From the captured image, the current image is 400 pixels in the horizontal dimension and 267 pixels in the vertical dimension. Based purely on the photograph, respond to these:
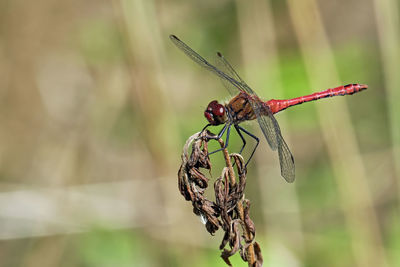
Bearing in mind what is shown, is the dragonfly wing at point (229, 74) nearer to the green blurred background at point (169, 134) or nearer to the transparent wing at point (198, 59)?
the transparent wing at point (198, 59)

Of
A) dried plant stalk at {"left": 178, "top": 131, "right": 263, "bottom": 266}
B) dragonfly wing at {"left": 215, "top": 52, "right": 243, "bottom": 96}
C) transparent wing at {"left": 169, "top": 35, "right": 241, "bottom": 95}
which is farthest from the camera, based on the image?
dragonfly wing at {"left": 215, "top": 52, "right": 243, "bottom": 96}

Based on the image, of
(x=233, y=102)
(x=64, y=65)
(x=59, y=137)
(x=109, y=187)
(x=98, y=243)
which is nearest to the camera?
(x=233, y=102)

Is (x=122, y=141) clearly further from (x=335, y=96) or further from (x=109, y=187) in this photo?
(x=335, y=96)

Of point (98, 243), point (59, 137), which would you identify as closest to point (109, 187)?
point (98, 243)

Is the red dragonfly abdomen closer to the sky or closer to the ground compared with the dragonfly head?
closer to the sky

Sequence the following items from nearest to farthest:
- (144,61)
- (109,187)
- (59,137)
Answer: (144,61), (109,187), (59,137)

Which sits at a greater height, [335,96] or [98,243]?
[335,96]

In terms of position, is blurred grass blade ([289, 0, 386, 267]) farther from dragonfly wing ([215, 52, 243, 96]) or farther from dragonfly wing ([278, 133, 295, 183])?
dragonfly wing ([278, 133, 295, 183])

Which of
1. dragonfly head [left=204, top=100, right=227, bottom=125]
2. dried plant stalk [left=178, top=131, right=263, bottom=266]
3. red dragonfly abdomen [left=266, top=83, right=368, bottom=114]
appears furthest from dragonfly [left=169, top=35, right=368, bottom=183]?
dried plant stalk [left=178, top=131, right=263, bottom=266]
